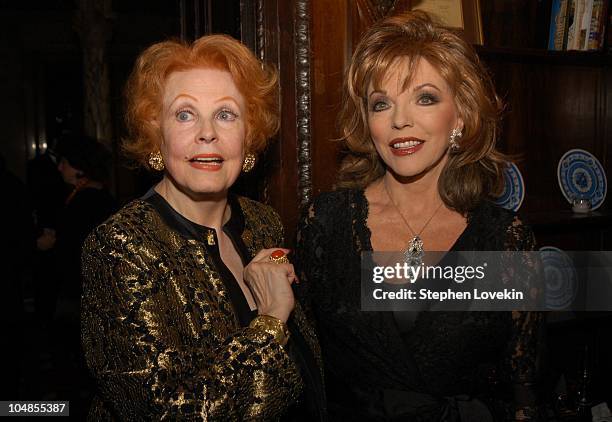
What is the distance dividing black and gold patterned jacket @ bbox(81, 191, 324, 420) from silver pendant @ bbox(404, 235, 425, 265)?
1.52 ft

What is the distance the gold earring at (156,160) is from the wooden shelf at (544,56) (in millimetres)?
1350

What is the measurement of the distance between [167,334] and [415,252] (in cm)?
77

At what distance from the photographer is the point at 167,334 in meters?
1.30

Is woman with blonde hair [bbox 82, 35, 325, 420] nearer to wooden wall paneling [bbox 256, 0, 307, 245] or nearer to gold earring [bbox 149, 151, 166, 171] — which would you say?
gold earring [bbox 149, 151, 166, 171]

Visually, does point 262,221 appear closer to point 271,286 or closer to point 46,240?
point 271,286

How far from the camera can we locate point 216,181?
1476 mm

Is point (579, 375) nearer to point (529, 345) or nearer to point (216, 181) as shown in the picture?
point (529, 345)

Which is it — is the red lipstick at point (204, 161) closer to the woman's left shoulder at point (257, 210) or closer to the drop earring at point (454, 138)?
the woman's left shoulder at point (257, 210)

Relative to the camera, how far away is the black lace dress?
159cm

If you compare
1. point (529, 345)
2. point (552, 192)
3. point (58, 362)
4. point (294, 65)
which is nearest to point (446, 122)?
point (294, 65)

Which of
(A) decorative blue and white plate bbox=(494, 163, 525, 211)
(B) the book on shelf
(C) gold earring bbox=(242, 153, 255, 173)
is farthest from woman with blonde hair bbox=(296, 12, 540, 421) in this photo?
(B) the book on shelf

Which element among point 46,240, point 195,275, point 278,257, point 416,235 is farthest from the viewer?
point 46,240

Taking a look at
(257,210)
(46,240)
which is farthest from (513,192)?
(46,240)

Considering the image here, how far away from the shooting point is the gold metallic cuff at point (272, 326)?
136 centimetres
